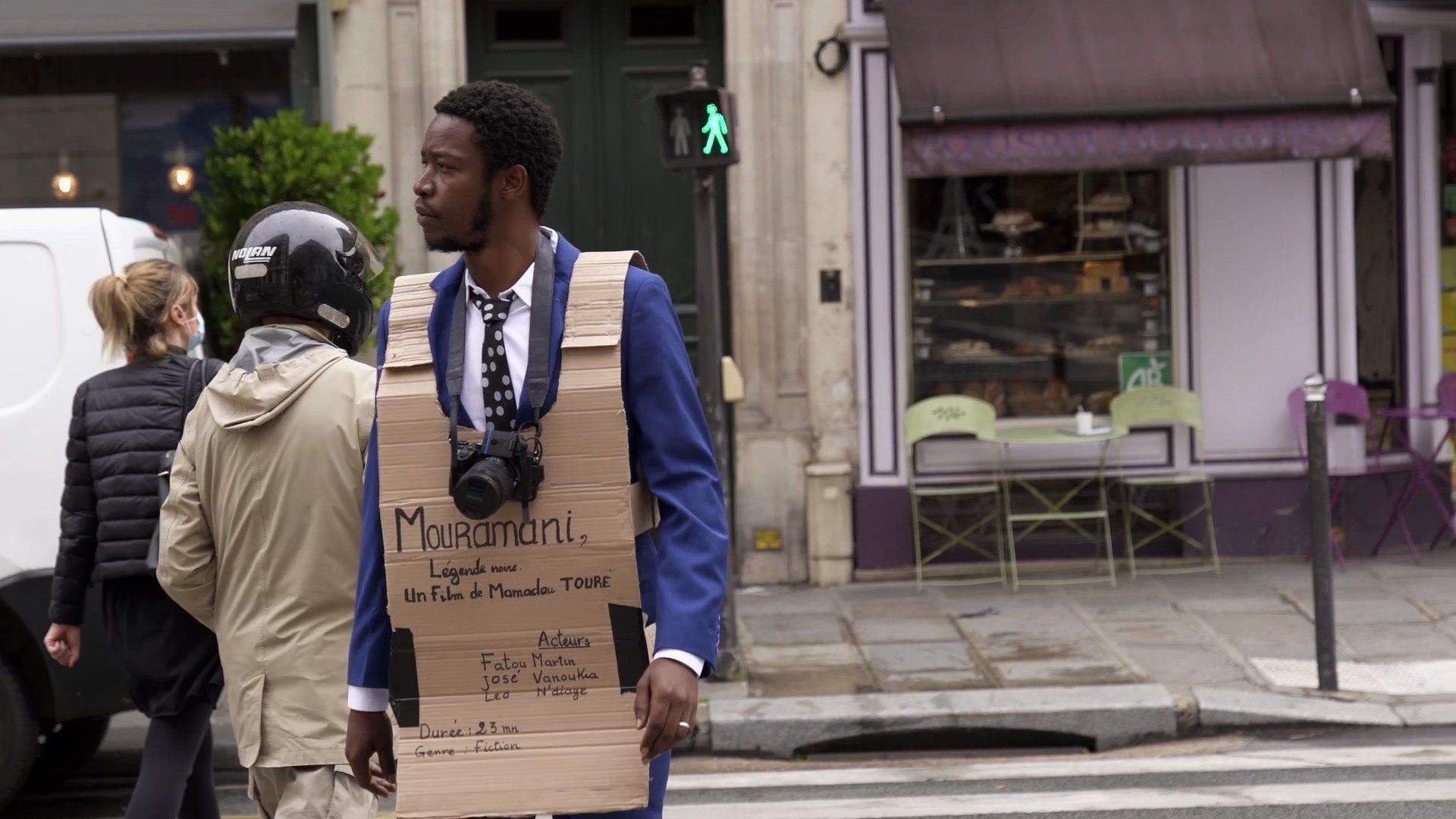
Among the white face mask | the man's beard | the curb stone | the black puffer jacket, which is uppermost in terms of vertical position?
the man's beard

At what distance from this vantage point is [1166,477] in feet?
34.0

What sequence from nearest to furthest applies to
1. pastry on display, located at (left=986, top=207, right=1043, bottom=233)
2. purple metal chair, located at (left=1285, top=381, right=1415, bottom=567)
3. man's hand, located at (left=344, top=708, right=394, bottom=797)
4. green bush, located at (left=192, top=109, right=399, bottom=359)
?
man's hand, located at (left=344, top=708, right=394, bottom=797) → green bush, located at (left=192, top=109, right=399, bottom=359) → purple metal chair, located at (left=1285, top=381, right=1415, bottom=567) → pastry on display, located at (left=986, top=207, right=1043, bottom=233)

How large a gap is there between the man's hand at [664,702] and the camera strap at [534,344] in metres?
0.45

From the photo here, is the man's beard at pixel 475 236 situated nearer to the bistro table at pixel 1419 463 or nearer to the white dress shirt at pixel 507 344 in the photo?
the white dress shirt at pixel 507 344

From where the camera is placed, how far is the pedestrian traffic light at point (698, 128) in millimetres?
7902

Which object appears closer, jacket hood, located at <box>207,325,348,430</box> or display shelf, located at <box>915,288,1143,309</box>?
jacket hood, located at <box>207,325,348,430</box>

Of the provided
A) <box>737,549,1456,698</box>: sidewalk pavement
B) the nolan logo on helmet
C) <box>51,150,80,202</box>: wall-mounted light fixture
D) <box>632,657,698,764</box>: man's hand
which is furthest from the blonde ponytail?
<box>51,150,80,202</box>: wall-mounted light fixture

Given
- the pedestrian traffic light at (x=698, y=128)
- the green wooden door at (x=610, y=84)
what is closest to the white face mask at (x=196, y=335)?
the pedestrian traffic light at (x=698, y=128)

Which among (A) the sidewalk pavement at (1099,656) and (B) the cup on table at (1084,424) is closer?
(A) the sidewalk pavement at (1099,656)

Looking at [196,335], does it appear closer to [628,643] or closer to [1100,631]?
[628,643]

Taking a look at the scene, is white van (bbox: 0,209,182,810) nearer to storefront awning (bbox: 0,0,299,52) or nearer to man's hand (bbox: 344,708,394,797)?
man's hand (bbox: 344,708,394,797)

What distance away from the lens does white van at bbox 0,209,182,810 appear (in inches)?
241

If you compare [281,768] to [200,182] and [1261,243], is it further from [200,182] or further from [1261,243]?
[1261,243]

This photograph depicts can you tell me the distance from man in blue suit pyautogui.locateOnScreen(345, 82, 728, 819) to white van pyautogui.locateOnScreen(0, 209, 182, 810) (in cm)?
355
